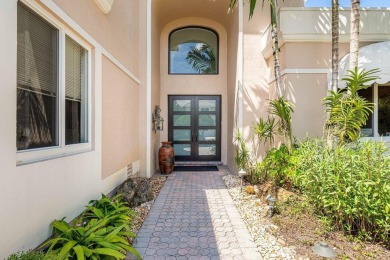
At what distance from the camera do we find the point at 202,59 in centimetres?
1149

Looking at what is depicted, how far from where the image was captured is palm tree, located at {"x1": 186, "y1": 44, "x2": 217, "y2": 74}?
→ 37.3 feet

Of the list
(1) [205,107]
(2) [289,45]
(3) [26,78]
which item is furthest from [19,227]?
(1) [205,107]

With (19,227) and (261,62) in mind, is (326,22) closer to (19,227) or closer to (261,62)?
(261,62)

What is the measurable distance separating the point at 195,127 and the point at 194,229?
7.14 meters

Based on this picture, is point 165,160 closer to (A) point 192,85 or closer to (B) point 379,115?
(A) point 192,85

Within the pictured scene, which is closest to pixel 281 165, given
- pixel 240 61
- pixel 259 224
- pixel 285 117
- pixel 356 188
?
pixel 285 117

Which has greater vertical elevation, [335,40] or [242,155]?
[335,40]

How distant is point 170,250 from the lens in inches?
146

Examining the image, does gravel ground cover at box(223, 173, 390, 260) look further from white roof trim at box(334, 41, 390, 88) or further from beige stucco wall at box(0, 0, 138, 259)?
white roof trim at box(334, 41, 390, 88)

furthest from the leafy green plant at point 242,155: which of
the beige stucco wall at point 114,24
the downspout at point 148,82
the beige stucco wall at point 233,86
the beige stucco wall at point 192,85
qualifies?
the beige stucco wall at point 114,24

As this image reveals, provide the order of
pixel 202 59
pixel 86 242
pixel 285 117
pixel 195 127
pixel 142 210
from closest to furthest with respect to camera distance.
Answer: pixel 86 242 → pixel 142 210 → pixel 285 117 → pixel 195 127 → pixel 202 59

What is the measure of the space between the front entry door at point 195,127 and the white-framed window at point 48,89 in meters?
6.85

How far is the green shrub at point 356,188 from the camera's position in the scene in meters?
3.42

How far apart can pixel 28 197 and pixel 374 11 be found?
9343 millimetres
